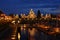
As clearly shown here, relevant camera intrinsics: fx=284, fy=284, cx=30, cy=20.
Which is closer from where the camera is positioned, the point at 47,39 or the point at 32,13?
the point at 47,39

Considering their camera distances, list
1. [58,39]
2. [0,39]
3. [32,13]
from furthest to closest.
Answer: [32,13] → [58,39] → [0,39]

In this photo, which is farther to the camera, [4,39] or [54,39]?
[54,39]

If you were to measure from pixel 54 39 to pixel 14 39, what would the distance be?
18.7 ft

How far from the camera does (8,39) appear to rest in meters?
26.5

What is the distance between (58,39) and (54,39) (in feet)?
1.45

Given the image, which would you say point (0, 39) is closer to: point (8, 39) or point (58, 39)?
point (8, 39)

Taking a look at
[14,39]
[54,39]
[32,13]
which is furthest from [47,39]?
[32,13]

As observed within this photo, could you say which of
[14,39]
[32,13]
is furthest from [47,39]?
[32,13]

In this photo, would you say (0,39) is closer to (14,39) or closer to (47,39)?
(14,39)

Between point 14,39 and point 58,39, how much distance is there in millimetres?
5886

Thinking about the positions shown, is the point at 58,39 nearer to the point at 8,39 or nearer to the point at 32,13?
the point at 8,39

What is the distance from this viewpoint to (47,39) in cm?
3112

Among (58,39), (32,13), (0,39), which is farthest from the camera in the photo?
(32,13)

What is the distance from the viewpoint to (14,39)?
85.9 feet
